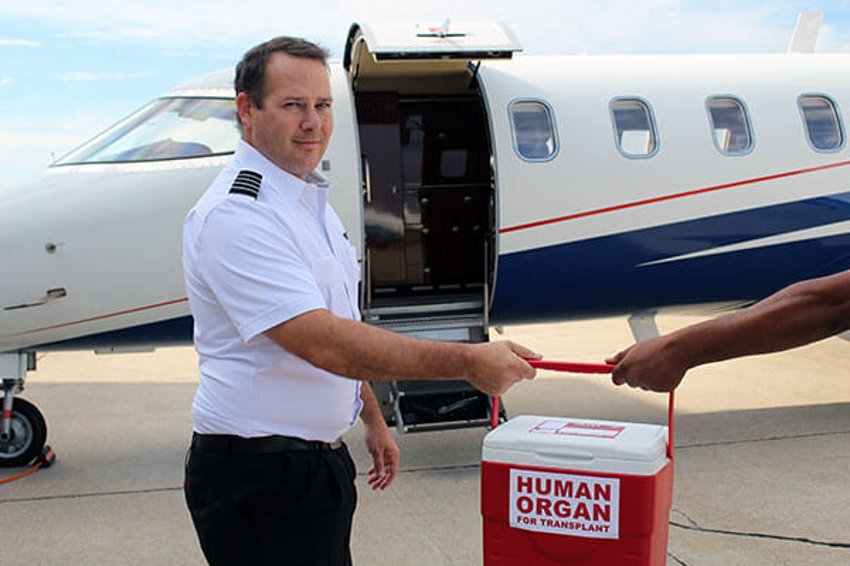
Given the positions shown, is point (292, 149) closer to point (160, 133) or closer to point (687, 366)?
point (687, 366)

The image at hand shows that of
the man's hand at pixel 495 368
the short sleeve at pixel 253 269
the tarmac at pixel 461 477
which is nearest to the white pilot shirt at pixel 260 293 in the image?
the short sleeve at pixel 253 269

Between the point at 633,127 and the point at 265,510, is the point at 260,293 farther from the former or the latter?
the point at 633,127

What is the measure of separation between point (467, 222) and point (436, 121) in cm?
87

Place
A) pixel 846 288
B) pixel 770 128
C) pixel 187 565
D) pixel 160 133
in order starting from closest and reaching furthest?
pixel 846 288, pixel 187 565, pixel 160 133, pixel 770 128

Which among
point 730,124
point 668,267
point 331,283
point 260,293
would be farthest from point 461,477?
point 260,293

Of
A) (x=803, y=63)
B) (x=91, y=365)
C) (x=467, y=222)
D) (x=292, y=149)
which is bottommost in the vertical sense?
(x=91, y=365)

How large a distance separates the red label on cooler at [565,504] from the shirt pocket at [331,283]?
0.60 meters

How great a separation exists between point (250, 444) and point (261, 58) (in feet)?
3.00

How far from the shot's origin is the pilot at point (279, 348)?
2133 millimetres

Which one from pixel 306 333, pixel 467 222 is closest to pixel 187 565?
pixel 306 333

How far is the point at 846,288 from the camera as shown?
6.87ft

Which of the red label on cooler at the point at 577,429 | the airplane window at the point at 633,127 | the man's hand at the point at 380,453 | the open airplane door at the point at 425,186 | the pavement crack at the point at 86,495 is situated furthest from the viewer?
the open airplane door at the point at 425,186

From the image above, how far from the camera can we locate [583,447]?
7.89 ft

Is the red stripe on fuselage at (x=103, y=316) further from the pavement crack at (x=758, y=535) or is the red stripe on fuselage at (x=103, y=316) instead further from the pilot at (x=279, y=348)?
the pilot at (x=279, y=348)
